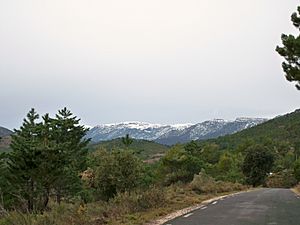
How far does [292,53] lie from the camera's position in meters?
20.3

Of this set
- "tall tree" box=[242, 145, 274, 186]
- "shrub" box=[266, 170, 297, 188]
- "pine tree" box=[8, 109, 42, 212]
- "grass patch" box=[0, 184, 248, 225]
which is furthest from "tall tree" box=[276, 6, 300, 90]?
"shrub" box=[266, 170, 297, 188]

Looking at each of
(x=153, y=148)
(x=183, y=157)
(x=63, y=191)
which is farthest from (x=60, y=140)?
(x=153, y=148)

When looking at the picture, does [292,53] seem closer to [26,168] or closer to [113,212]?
[113,212]

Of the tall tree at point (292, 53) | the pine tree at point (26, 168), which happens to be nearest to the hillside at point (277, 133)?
the pine tree at point (26, 168)

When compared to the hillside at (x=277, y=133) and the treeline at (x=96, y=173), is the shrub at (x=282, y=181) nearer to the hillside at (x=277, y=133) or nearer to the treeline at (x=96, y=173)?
the treeline at (x=96, y=173)

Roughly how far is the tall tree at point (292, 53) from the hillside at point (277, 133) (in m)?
88.1

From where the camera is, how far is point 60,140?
205 feet

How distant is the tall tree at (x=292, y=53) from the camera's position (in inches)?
784

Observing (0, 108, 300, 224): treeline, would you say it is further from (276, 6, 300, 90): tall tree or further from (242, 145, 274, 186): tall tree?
(276, 6, 300, 90): tall tree

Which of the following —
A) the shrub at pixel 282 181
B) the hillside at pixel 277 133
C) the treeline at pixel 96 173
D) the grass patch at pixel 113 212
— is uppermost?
the hillside at pixel 277 133

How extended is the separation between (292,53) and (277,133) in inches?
4303

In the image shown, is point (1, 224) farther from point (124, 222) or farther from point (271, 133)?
point (271, 133)

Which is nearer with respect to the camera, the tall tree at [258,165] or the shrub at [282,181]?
the tall tree at [258,165]

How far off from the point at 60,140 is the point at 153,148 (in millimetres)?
127864
